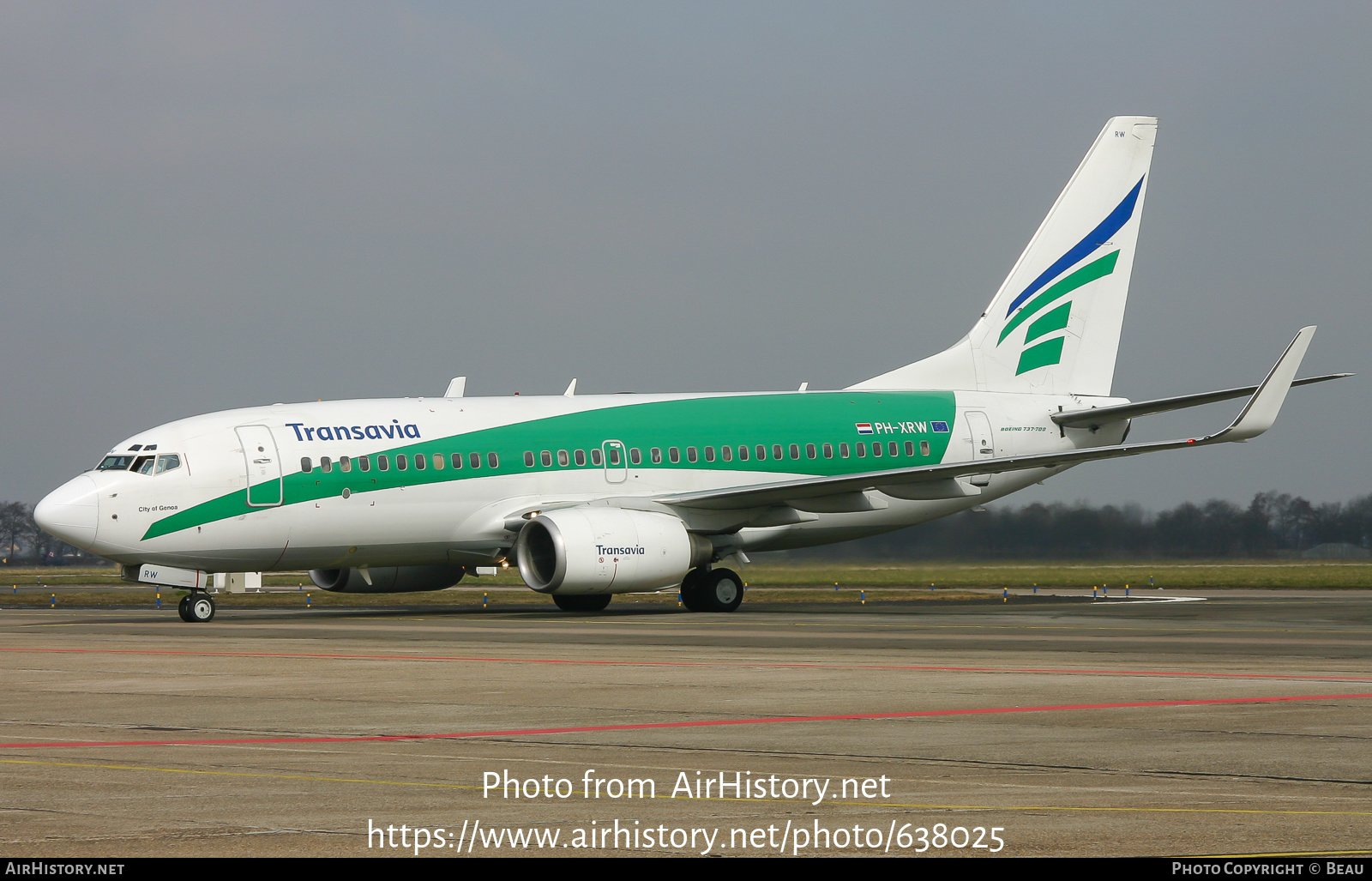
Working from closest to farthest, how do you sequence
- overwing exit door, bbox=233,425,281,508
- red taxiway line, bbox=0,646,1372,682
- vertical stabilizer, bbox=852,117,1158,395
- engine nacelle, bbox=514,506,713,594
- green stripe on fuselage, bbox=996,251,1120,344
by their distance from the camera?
red taxiway line, bbox=0,646,1372,682
overwing exit door, bbox=233,425,281,508
engine nacelle, bbox=514,506,713,594
vertical stabilizer, bbox=852,117,1158,395
green stripe on fuselage, bbox=996,251,1120,344

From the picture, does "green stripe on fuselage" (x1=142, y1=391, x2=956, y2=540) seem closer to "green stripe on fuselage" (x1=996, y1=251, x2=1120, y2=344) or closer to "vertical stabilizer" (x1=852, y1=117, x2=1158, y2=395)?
"vertical stabilizer" (x1=852, y1=117, x2=1158, y2=395)

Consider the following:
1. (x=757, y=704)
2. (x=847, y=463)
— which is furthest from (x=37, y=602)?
(x=757, y=704)

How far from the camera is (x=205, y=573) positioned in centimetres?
2986

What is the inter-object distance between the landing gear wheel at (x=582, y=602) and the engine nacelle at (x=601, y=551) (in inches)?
112

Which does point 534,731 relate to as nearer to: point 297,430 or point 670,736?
point 670,736

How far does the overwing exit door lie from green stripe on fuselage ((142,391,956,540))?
0.16 m

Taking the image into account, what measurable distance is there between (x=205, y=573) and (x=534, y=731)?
63.6ft

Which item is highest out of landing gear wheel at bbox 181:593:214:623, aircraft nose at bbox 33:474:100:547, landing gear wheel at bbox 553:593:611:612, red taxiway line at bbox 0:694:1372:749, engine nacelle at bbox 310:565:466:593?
aircraft nose at bbox 33:474:100:547

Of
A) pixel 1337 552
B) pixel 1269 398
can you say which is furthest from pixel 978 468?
pixel 1337 552

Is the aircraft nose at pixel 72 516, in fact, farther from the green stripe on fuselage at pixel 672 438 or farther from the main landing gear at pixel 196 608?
the main landing gear at pixel 196 608

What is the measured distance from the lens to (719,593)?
3222 centimetres

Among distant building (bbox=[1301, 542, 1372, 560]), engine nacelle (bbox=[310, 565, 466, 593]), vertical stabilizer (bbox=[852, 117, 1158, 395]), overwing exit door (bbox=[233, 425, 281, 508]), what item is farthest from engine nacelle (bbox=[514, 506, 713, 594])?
distant building (bbox=[1301, 542, 1372, 560])

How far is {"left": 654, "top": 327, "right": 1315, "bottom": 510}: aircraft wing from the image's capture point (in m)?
29.3

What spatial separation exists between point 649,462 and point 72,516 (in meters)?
10.7
